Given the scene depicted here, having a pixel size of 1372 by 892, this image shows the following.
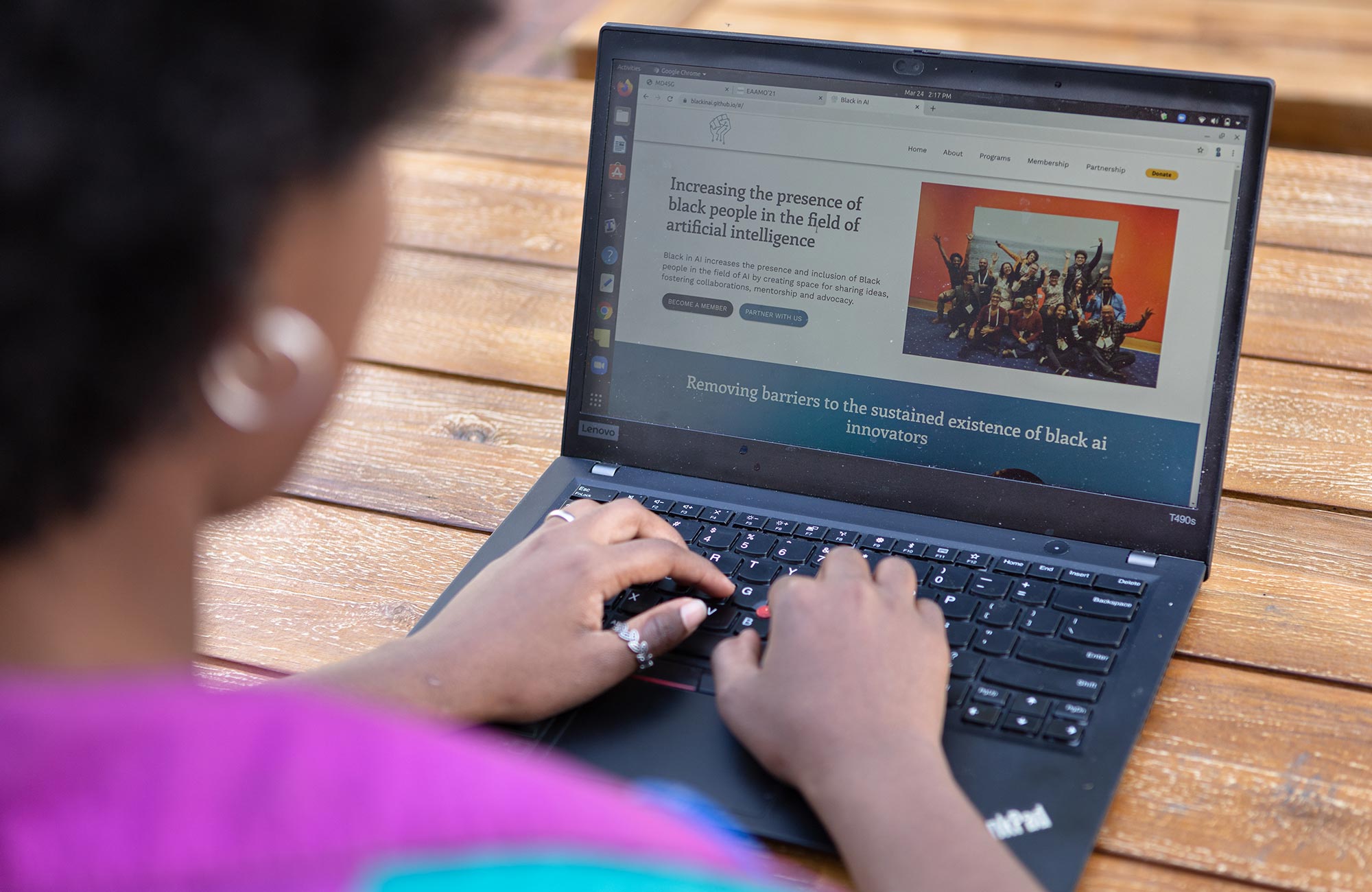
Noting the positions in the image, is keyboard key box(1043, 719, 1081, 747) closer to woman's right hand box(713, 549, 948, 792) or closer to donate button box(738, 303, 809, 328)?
woman's right hand box(713, 549, 948, 792)

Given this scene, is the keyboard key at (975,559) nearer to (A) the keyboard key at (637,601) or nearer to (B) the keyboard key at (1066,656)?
(B) the keyboard key at (1066,656)

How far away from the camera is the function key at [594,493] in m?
0.90

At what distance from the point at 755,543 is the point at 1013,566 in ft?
0.55

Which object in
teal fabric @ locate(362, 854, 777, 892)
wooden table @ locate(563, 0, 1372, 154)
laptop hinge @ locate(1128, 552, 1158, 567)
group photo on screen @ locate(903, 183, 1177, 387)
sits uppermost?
wooden table @ locate(563, 0, 1372, 154)

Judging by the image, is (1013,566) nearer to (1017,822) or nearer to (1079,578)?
(1079,578)

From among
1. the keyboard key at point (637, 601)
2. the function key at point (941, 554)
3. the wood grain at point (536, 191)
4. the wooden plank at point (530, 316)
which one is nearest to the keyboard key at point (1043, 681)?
the function key at point (941, 554)

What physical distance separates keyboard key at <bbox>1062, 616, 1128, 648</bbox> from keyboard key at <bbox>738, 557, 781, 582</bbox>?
18 centimetres

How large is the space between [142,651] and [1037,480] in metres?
0.60

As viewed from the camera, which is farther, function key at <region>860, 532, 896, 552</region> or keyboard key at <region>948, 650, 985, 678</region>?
function key at <region>860, 532, 896, 552</region>

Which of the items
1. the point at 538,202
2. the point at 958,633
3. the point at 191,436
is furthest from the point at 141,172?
the point at 538,202

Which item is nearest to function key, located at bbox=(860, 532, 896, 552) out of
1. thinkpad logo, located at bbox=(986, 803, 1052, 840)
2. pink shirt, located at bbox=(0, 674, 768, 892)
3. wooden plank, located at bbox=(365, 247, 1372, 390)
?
thinkpad logo, located at bbox=(986, 803, 1052, 840)

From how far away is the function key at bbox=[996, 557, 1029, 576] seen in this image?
2.61ft

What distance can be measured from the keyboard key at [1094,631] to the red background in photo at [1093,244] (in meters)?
0.19

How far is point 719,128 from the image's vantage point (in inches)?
35.0
